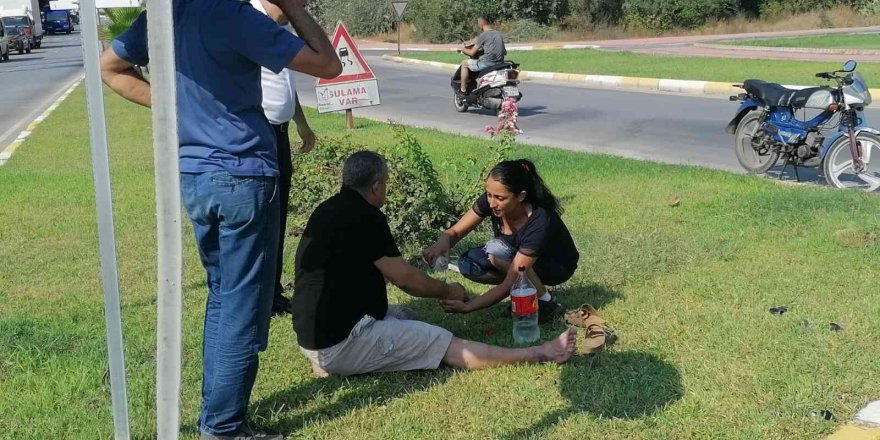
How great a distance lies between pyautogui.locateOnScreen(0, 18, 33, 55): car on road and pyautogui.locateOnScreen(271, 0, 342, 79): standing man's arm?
1797 inches

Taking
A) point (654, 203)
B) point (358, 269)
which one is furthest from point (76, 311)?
point (654, 203)

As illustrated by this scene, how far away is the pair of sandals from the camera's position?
4.21m

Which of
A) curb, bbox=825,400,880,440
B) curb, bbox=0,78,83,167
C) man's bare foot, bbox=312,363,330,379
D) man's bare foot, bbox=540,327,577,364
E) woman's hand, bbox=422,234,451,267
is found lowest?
curb, bbox=0,78,83,167

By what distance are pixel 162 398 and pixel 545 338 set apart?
266 cm

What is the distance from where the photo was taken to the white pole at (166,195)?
2.04m

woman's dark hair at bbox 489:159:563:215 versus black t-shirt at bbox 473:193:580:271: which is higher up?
woman's dark hair at bbox 489:159:563:215

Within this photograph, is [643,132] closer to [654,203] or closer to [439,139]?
[439,139]

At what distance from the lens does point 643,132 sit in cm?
1254

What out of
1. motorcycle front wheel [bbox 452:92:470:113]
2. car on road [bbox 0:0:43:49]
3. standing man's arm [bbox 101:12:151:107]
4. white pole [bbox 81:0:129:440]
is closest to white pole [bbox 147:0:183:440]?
white pole [bbox 81:0:129:440]

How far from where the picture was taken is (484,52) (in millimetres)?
15484

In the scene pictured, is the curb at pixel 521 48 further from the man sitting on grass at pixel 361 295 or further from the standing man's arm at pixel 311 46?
the standing man's arm at pixel 311 46

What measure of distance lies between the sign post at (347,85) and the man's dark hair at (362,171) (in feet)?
24.2

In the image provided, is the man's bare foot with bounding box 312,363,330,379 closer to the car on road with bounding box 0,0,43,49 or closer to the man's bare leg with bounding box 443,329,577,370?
the man's bare leg with bounding box 443,329,577,370

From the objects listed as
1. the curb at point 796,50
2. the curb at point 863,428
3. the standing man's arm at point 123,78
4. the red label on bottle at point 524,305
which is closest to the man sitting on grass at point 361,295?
the red label on bottle at point 524,305
